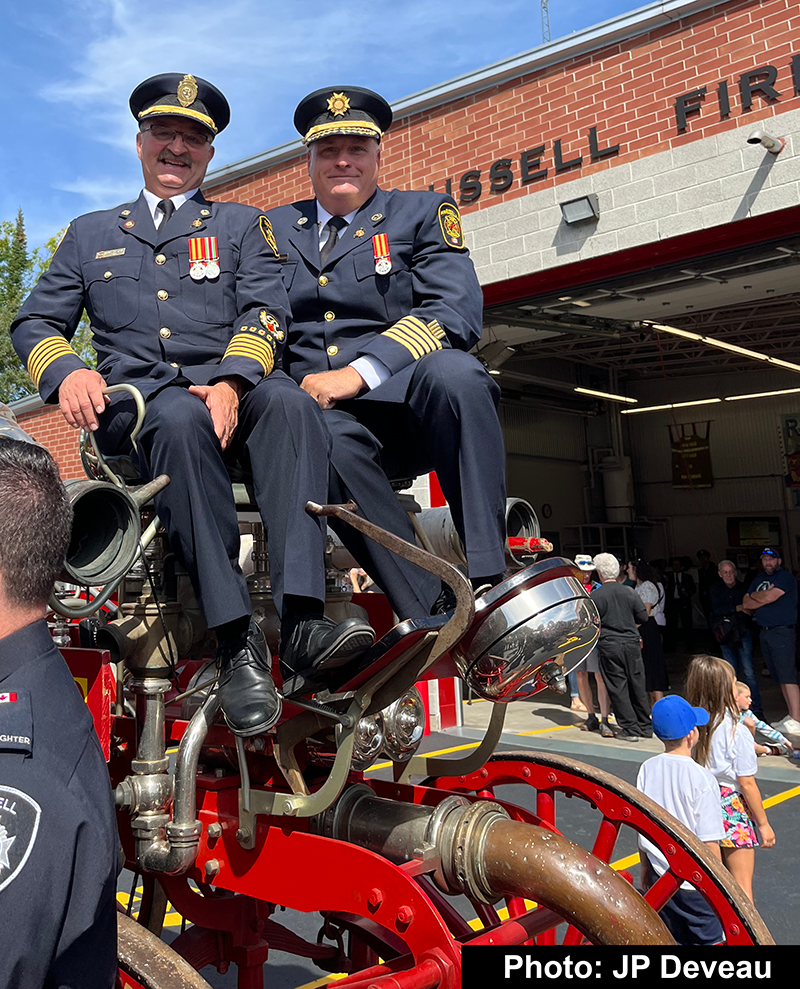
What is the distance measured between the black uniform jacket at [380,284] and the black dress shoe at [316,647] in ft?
3.00

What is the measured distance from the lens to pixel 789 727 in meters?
9.13

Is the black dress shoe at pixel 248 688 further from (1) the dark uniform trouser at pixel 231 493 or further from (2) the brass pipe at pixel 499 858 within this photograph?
(2) the brass pipe at pixel 499 858

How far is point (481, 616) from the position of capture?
7.18ft

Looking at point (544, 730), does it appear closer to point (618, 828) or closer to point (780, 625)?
point (780, 625)

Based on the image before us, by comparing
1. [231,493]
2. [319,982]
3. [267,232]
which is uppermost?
[267,232]

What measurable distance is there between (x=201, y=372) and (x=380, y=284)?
2.11ft

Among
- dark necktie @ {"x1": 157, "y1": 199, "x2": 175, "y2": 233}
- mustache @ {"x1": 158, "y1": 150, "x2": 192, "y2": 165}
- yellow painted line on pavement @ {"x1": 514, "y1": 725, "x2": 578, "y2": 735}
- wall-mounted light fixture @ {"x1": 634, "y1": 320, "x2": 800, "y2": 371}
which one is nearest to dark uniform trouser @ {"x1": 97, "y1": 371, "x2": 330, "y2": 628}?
dark necktie @ {"x1": 157, "y1": 199, "x2": 175, "y2": 233}

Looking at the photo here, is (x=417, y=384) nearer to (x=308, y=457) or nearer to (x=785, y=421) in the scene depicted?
(x=308, y=457)

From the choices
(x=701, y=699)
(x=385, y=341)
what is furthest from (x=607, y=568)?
(x=385, y=341)

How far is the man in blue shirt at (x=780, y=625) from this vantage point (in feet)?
30.3

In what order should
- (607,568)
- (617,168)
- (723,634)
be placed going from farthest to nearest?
(723,634), (607,568), (617,168)

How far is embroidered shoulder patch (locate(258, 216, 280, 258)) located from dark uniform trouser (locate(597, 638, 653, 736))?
696cm
